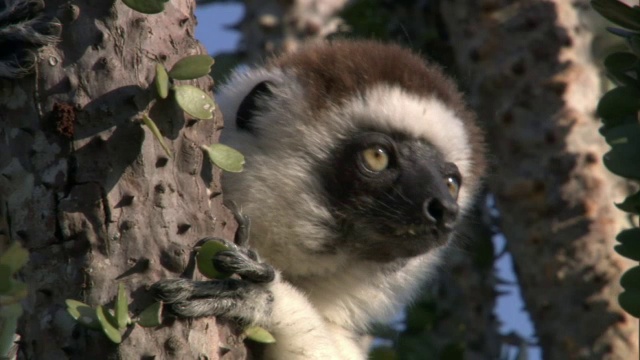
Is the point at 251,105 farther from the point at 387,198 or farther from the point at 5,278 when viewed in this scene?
the point at 5,278

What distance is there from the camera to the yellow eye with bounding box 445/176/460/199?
174 inches

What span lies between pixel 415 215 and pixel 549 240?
1678 millimetres

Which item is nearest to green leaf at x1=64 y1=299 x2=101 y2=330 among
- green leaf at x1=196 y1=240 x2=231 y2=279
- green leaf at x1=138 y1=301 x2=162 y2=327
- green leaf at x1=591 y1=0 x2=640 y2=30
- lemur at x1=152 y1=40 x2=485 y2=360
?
green leaf at x1=138 y1=301 x2=162 y2=327

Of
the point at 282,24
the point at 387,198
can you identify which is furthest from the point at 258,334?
the point at 282,24

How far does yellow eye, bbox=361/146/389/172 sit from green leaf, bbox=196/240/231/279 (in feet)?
4.36

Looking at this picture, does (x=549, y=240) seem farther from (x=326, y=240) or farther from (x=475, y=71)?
(x=326, y=240)

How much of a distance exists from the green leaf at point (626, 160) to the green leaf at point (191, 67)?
1.13 meters

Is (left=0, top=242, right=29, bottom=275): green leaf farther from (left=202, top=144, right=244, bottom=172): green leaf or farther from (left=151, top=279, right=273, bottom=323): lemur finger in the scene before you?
(left=202, top=144, right=244, bottom=172): green leaf

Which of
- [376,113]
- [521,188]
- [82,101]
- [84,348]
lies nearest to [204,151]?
[82,101]

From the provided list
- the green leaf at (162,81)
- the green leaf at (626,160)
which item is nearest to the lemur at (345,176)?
the green leaf at (162,81)

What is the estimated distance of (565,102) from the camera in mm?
5602

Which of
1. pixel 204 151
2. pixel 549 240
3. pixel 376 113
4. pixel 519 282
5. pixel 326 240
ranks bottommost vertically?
pixel 519 282

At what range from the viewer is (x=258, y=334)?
10.8 ft

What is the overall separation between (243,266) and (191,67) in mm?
643
